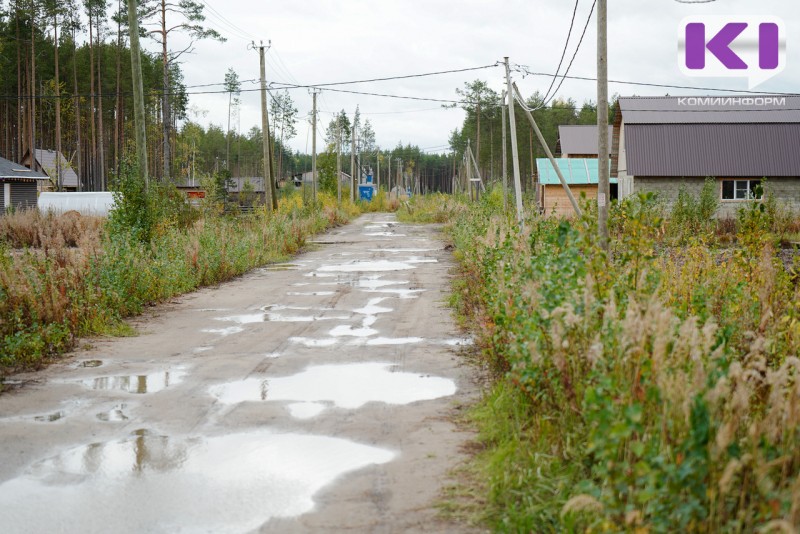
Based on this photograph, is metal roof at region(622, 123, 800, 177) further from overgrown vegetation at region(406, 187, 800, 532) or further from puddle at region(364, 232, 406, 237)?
overgrown vegetation at region(406, 187, 800, 532)

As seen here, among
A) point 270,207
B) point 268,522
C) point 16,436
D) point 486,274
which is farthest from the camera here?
point 270,207

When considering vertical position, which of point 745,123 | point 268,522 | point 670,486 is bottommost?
point 268,522

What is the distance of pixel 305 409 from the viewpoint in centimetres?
686

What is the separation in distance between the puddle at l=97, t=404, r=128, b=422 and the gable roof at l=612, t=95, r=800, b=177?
32308mm

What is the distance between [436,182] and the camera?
196750mm

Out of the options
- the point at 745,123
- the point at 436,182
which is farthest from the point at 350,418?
the point at 436,182

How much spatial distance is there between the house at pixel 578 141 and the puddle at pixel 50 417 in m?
51.0

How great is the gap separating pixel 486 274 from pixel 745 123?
31056 millimetres

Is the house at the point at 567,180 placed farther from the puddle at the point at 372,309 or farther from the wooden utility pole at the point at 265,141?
the puddle at the point at 372,309

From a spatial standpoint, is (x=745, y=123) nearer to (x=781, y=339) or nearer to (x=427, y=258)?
(x=427, y=258)

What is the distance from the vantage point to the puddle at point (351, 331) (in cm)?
1047

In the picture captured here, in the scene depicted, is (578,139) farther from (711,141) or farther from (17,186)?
(17,186)

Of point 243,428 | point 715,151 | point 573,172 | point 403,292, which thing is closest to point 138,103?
point 403,292

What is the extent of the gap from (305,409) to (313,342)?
3085 millimetres
